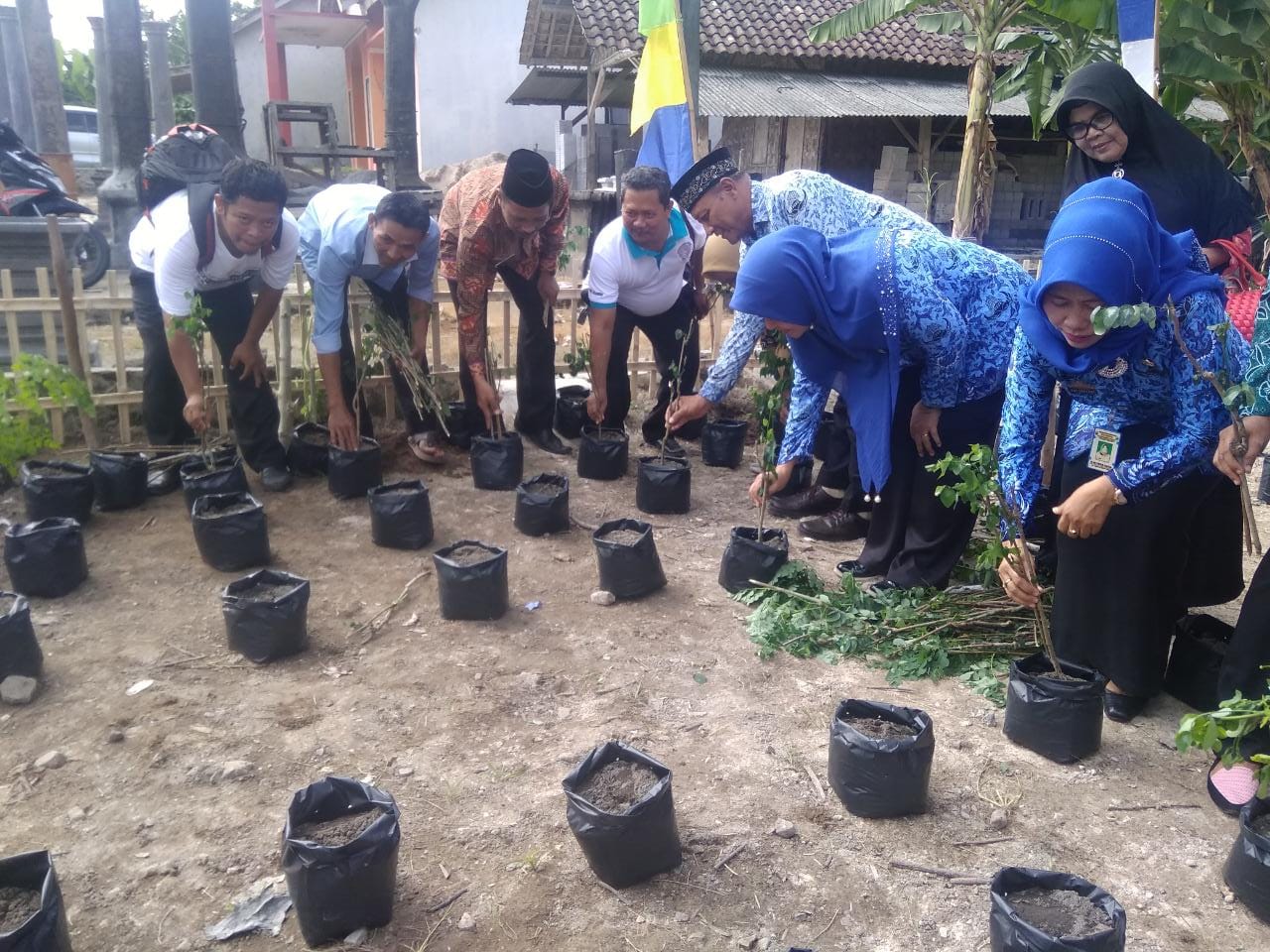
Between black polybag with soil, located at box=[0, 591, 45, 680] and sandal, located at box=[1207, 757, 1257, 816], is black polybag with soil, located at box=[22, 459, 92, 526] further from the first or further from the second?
sandal, located at box=[1207, 757, 1257, 816]

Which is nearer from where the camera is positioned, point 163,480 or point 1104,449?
point 1104,449

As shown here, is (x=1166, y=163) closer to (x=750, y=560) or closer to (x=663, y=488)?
(x=750, y=560)

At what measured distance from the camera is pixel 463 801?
97.7 inches

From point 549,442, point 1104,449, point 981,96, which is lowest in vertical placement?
point 549,442

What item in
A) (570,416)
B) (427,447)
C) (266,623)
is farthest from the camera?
(570,416)

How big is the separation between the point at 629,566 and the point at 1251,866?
7.07ft

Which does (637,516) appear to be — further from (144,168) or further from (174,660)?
(144,168)

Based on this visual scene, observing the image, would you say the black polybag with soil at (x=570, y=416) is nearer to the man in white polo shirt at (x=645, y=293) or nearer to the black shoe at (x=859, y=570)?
the man in white polo shirt at (x=645, y=293)

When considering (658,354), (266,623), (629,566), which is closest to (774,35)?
(658,354)

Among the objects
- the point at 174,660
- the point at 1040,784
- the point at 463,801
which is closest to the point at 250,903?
the point at 463,801

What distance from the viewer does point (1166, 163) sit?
132 inches

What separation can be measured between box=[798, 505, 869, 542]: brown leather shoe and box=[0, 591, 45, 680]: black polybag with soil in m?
3.03

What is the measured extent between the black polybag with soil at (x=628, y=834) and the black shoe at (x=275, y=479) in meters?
3.08

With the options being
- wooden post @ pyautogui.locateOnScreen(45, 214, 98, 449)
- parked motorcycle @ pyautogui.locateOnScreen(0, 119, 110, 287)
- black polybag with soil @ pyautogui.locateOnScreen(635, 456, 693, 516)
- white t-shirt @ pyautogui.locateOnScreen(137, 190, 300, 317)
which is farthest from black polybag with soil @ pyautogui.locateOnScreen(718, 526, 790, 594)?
parked motorcycle @ pyautogui.locateOnScreen(0, 119, 110, 287)
